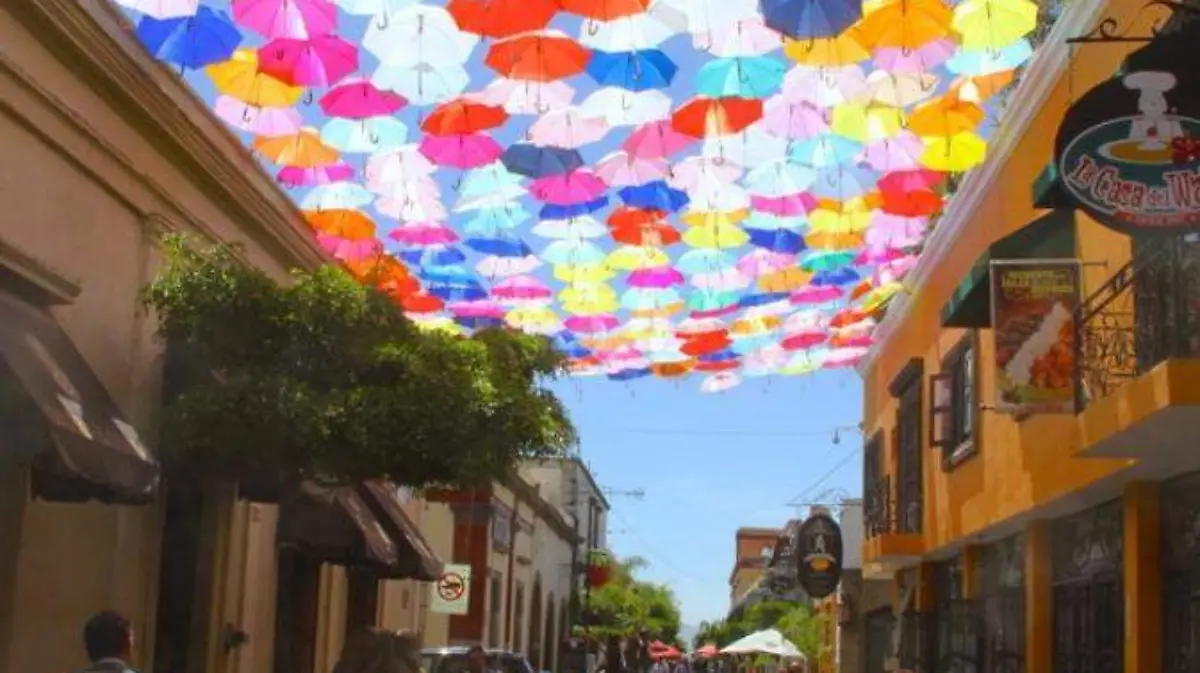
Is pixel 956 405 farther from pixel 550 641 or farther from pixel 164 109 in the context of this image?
pixel 550 641

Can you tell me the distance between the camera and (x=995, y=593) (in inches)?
623

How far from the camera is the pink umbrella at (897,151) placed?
12.4 m

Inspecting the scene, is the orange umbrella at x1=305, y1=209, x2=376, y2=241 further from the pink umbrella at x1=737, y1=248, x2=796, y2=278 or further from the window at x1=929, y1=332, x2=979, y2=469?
the window at x1=929, y1=332, x2=979, y2=469

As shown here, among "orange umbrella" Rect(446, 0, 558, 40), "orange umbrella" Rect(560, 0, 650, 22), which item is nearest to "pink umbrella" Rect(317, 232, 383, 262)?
"orange umbrella" Rect(446, 0, 558, 40)

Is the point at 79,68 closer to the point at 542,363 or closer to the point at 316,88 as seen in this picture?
the point at 316,88

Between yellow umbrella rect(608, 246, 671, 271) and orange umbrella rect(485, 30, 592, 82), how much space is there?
13.0 feet

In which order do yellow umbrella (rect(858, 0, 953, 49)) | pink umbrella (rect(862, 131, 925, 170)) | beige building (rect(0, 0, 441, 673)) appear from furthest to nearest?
pink umbrella (rect(862, 131, 925, 170)) < yellow umbrella (rect(858, 0, 953, 49)) < beige building (rect(0, 0, 441, 673))

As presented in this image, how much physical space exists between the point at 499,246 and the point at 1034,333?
5526 mm

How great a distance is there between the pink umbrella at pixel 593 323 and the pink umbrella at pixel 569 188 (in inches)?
131

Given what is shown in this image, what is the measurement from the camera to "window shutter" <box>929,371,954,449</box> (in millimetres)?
17375

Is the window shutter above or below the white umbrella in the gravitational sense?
above

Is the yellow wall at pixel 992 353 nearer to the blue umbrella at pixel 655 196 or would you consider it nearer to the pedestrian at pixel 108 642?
the blue umbrella at pixel 655 196

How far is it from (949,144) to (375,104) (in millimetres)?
4660

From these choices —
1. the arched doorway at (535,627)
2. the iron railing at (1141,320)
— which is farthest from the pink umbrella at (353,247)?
the arched doorway at (535,627)
